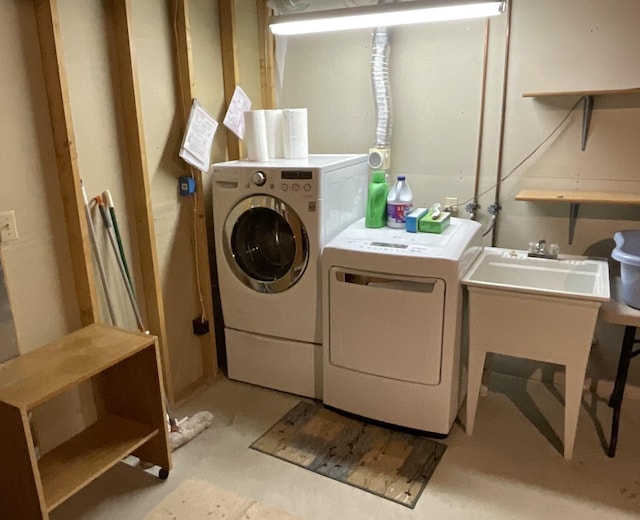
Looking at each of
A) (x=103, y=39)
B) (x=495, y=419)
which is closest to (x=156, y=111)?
(x=103, y=39)

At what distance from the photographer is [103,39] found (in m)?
2.27

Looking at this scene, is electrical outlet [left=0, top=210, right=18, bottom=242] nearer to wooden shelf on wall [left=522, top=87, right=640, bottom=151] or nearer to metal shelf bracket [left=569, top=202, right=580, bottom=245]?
wooden shelf on wall [left=522, top=87, right=640, bottom=151]

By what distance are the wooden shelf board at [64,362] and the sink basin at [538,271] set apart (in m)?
Answer: 1.43

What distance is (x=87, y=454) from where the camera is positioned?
208 cm

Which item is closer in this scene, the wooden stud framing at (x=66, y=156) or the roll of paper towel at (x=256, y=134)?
the wooden stud framing at (x=66, y=156)

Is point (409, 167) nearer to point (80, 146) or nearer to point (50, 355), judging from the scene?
point (80, 146)

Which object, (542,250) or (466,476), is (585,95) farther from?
(466,476)

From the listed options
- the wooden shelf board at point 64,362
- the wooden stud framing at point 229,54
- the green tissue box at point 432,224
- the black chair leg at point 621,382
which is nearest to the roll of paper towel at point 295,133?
the wooden stud framing at point 229,54

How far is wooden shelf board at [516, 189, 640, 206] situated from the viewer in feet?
7.86

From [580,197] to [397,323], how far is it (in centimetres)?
105

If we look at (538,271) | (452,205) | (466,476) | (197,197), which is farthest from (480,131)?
(466,476)

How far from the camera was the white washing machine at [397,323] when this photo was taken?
2.28 meters

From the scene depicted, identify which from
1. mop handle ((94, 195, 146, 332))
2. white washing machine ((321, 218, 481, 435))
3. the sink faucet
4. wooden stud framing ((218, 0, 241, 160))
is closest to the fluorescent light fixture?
wooden stud framing ((218, 0, 241, 160))

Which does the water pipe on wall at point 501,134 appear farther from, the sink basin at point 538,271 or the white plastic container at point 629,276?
the white plastic container at point 629,276
